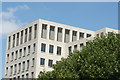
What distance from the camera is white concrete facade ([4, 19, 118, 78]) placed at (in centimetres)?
10155

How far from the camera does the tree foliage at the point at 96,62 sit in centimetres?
4844

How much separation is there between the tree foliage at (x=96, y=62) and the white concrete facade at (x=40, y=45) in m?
42.8

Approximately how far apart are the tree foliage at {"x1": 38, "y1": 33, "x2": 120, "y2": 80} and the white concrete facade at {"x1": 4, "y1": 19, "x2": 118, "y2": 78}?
42.8m

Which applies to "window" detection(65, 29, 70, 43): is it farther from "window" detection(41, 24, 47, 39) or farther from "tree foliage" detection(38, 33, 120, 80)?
"tree foliage" detection(38, 33, 120, 80)

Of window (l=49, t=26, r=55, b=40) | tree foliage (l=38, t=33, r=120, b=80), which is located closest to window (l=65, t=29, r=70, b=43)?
window (l=49, t=26, r=55, b=40)

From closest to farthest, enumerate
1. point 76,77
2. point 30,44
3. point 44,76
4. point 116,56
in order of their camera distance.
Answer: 1. point 116,56
2. point 76,77
3. point 44,76
4. point 30,44

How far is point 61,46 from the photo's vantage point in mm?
107000

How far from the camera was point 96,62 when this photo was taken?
165 ft

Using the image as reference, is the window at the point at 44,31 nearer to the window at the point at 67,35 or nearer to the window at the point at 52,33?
the window at the point at 52,33

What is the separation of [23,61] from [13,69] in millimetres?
5207

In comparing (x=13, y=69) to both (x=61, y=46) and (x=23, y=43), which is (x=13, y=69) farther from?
(x=61, y=46)

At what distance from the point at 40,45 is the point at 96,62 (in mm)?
52484

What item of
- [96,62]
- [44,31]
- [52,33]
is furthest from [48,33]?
[96,62]

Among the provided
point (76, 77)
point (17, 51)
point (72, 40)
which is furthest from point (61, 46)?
point (76, 77)
